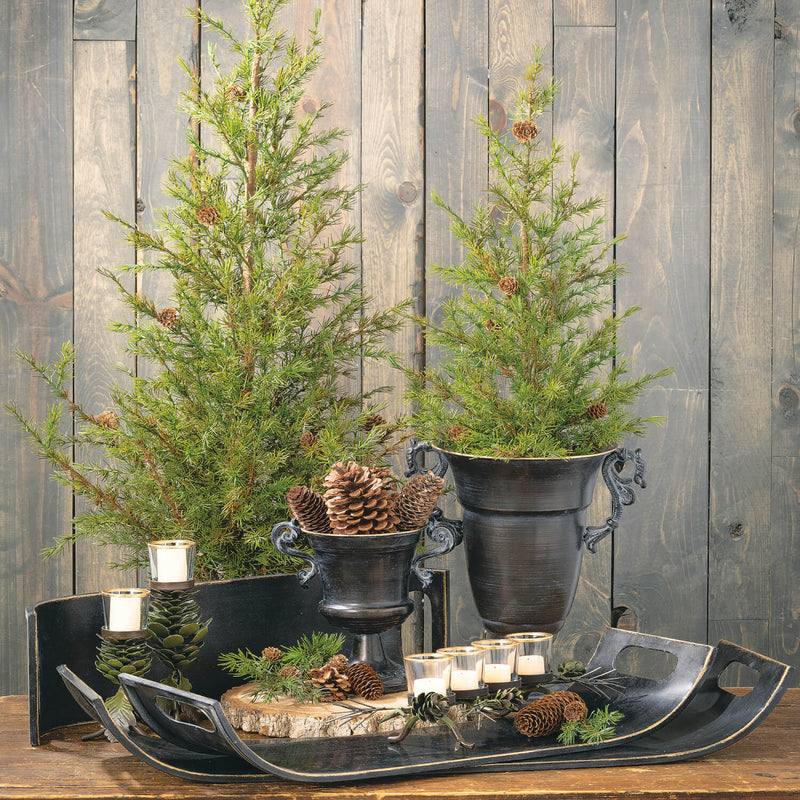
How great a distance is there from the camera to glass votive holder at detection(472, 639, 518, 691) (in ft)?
3.47

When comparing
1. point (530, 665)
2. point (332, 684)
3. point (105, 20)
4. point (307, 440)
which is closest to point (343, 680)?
point (332, 684)

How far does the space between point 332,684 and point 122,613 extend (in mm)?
271

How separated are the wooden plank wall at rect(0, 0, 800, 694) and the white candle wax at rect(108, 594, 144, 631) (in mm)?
610

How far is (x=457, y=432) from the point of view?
4.10ft

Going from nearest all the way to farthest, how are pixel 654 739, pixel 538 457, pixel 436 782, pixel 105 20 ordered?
pixel 436 782, pixel 654 739, pixel 538 457, pixel 105 20

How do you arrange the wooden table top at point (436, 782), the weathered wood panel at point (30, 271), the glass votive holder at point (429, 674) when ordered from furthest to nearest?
the weathered wood panel at point (30, 271), the glass votive holder at point (429, 674), the wooden table top at point (436, 782)

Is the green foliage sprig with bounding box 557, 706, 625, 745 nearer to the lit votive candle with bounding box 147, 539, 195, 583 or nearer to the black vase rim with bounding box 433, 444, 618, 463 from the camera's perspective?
the black vase rim with bounding box 433, 444, 618, 463

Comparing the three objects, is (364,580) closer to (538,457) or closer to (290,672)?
(290,672)

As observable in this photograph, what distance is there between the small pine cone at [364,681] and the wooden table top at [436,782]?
0.15 meters

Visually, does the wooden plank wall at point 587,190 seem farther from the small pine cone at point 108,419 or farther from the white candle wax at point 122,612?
the white candle wax at point 122,612

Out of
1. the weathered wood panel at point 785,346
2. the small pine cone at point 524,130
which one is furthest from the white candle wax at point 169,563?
the weathered wood panel at point 785,346

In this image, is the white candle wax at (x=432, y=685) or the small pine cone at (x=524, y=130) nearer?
the white candle wax at (x=432, y=685)

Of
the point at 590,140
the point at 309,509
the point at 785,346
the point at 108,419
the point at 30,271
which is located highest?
the point at 590,140

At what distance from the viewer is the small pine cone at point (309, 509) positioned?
3.68ft
